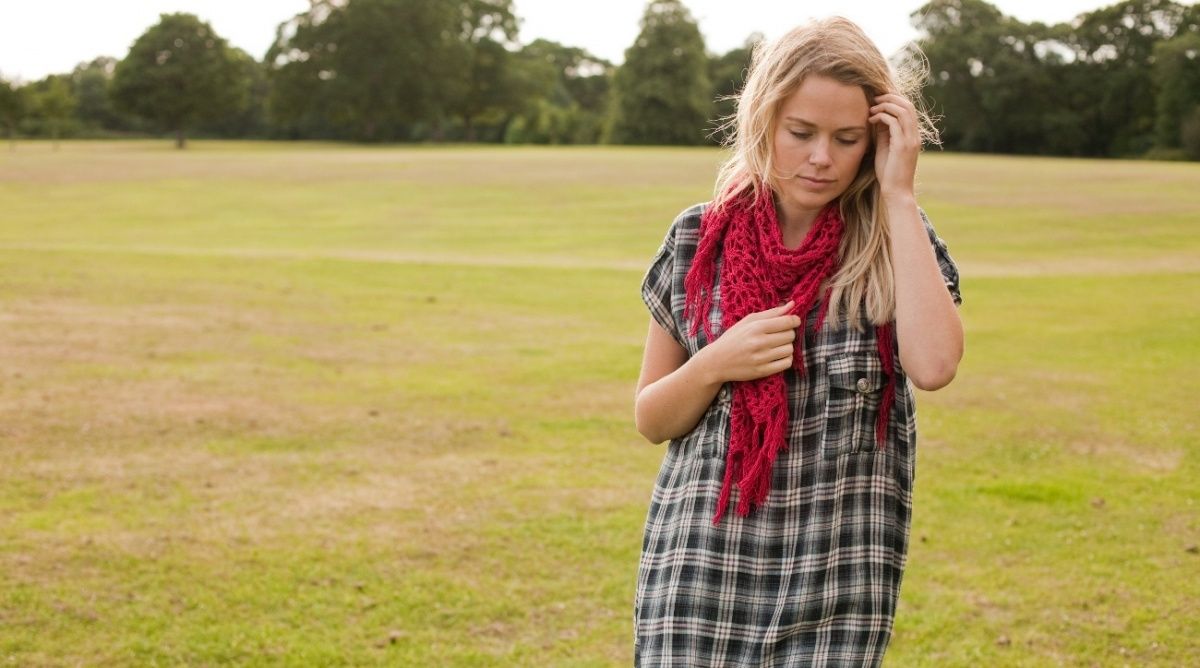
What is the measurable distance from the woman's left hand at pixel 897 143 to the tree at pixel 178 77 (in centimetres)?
8699

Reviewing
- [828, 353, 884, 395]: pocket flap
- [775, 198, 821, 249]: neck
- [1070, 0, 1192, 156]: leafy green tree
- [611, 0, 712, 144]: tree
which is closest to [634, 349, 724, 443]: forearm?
[828, 353, 884, 395]: pocket flap

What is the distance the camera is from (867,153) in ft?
7.94

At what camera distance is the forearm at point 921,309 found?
7.45 ft

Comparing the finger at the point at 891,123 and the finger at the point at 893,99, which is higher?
the finger at the point at 893,99

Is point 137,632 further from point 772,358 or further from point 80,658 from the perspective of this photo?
point 772,358

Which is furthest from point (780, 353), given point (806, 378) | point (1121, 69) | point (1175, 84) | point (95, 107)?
point (95, 107)

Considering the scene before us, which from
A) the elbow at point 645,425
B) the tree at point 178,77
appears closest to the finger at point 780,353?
the elbow at point 645,425

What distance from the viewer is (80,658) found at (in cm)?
452

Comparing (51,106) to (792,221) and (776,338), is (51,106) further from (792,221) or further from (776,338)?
(776,338)

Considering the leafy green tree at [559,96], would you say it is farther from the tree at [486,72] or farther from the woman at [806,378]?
the woman at [806,378]

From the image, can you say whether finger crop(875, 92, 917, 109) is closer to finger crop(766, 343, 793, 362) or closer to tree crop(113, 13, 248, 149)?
finger crop(766, 343, 793, 362)

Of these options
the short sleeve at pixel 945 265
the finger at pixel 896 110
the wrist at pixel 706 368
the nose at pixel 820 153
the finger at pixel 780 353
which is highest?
the finger at pixel 896 110

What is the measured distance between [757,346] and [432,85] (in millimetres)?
87390

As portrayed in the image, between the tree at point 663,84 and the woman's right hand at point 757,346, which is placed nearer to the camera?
the woman's right hand at point 757,346
